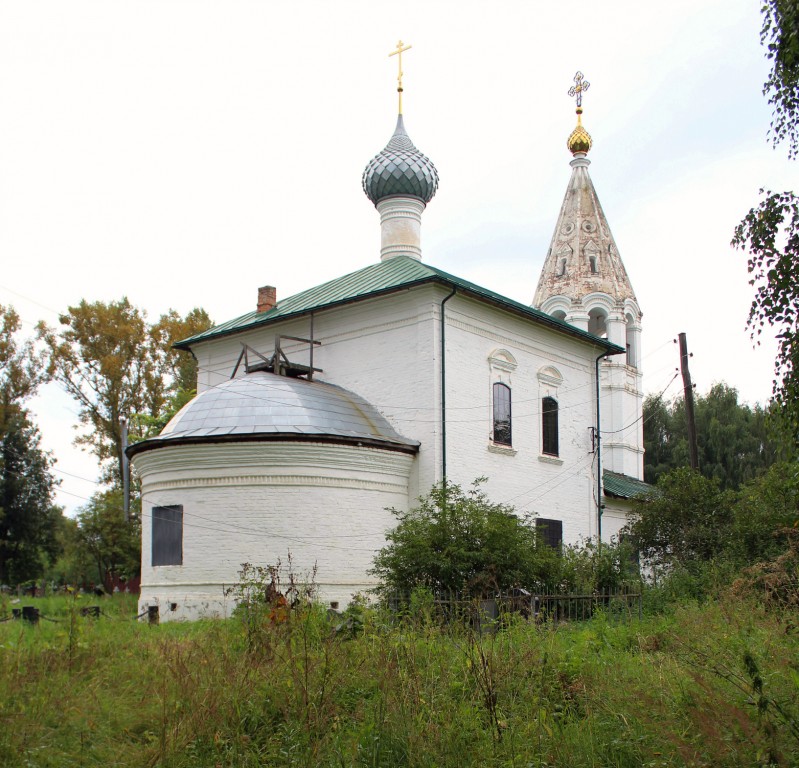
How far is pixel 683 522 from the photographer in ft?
58.3

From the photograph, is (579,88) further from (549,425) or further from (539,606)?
(539,606)

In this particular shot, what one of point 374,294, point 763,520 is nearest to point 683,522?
point 763,520

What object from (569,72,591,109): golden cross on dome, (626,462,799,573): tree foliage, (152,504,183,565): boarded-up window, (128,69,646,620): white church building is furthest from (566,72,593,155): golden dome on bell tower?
(152,504,183,565): boarded-up window

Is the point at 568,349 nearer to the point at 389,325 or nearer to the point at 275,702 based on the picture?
the point at 389,325

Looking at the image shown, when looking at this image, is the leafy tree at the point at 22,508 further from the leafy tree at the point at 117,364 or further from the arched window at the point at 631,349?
the arched window at the point at 631,349

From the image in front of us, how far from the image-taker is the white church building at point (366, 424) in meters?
15.5

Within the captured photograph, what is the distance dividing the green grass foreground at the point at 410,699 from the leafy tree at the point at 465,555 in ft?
15.1

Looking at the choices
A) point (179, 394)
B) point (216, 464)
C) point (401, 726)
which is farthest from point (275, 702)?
point (179, 394)

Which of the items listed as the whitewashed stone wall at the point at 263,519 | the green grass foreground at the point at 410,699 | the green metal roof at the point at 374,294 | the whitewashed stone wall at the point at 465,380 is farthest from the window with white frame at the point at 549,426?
the green grass foreground at the point at 410,699

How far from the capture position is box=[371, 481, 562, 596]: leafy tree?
1305 cm

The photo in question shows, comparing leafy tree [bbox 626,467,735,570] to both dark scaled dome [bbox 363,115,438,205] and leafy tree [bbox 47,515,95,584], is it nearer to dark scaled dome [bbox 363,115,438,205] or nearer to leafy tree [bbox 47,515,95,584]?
dark scaled dome [bbox 363,115,438,205]

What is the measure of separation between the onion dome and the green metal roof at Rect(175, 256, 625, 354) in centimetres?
967

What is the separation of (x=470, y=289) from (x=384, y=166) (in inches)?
231

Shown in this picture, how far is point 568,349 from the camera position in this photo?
21.1 m
